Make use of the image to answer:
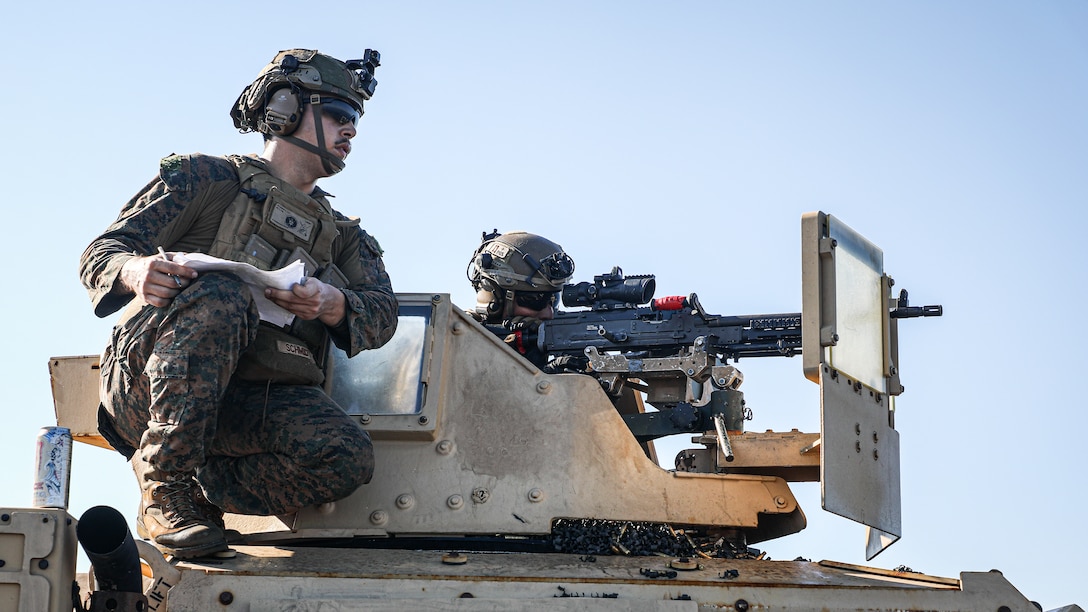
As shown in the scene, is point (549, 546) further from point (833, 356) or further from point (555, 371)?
point (555, 371)

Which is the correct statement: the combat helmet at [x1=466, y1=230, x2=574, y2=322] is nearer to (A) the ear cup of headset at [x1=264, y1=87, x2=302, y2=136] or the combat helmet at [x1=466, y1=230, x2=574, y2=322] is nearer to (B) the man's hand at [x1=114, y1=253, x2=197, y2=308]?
(A) the ear cup of headset at [x1=264, y1=87, x2=302, y2=136]

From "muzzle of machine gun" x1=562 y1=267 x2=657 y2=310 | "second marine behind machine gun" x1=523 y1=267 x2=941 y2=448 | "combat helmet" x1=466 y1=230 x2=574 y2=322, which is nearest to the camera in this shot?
"second marine behind machine gun" x1=523 y1=267 x2=941 y2=448

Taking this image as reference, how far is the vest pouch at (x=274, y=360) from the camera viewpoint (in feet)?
18.2

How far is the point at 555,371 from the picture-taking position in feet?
29.9

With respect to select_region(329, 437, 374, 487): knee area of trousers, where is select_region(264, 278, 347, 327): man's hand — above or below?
above

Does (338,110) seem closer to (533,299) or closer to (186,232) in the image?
(186,232)

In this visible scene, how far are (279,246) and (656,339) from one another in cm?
372

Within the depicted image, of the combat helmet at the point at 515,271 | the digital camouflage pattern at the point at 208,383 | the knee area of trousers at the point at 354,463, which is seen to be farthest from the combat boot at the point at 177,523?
the combat helmet at the point at 515,271

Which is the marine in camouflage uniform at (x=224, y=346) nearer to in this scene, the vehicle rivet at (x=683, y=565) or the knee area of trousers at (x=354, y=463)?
the knee area of trousers at (x=354, y=463)

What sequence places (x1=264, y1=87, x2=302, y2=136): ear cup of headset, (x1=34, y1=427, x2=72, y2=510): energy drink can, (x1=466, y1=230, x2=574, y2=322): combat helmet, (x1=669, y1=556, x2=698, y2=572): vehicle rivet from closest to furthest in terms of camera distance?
1. (x1=34, y1=427, x2=72, y2=510): energy drink can
2. (x1=669, y1=556, x2=698, y2=572): vehicle rivet
3. (x1=264, y1=87, x2=302, y2=136): ear cup of headset
4. (x1=466, y1=230, x2=574, y2=322): combat helmet

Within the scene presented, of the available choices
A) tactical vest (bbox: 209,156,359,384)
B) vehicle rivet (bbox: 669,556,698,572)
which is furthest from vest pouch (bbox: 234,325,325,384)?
vehicle rivet (bbox: 669,556,698,572)

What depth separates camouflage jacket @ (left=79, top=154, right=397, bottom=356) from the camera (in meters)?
5.50

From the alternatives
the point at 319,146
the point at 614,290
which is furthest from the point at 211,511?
the point at 614,290

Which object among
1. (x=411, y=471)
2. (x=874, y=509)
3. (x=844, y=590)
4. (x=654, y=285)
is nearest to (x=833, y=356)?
(x=874, y=509)
